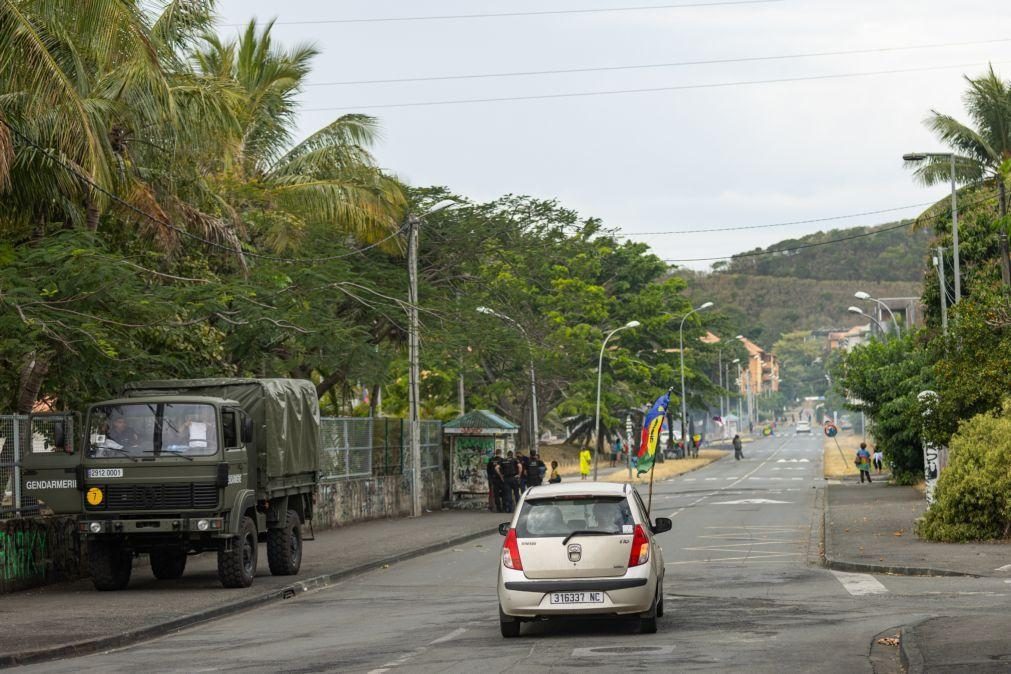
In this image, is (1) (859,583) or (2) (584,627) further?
(1) (859,583)

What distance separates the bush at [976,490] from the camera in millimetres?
23703

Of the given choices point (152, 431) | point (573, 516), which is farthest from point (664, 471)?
point (573, 516)

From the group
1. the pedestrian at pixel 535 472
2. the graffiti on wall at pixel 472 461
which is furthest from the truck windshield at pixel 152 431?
the graffiti on wall at pixel 472 461

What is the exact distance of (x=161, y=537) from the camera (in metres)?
19.4

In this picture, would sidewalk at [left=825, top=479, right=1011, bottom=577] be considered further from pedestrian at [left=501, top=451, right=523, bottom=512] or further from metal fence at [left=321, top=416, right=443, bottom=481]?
metal fence at [left=321, top=416, right=443, bottom=481]

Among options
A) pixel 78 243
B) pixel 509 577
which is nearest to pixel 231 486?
pixel 78 243

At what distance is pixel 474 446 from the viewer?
42.5 metres

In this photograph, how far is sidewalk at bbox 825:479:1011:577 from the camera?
20250 mm

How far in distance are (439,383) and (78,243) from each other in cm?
4587

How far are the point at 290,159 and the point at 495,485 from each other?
10454 millimetres

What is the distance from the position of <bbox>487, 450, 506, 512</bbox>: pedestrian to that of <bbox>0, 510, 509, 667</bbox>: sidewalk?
357 inches

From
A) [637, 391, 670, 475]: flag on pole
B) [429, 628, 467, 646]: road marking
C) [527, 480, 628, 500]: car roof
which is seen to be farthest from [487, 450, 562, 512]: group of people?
[527, 480, 628, 500]: car roof

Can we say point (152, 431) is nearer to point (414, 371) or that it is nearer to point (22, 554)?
point (22, 554)

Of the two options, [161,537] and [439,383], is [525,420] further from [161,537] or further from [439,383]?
[161,537]
